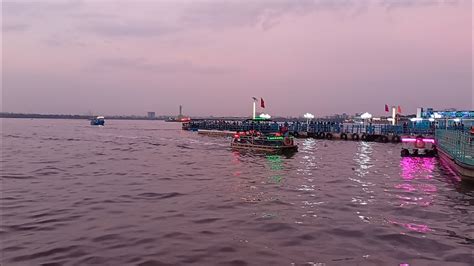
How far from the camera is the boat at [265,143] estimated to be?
123 feet

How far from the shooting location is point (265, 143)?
38.8m

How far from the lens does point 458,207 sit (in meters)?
14.8

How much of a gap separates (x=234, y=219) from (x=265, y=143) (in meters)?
26.5

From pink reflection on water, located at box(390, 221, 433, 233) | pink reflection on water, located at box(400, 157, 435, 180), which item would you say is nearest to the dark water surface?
pink reflection on water, located at box(390, 221, 433, 233)

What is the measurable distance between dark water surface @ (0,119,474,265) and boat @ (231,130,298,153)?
14015 millimetres

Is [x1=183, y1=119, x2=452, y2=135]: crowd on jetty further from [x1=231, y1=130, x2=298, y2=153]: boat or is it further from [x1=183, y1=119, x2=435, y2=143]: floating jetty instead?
[x1=231, y1=130, x2=298, y2=153]: boat

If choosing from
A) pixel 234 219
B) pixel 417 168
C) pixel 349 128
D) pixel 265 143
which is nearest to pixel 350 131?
pixel 349 128

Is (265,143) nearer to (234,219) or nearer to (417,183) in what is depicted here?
(417,183)

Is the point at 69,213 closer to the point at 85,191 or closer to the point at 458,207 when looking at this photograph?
the point at 85,191

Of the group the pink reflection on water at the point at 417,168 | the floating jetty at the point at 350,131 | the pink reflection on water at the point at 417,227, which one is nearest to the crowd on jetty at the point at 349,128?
the floating jetty at the point at 350,131

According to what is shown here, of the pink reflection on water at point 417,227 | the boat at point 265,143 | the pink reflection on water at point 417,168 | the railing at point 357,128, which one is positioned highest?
the railing at point 357,128

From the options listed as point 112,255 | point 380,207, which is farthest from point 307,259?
point 380,207

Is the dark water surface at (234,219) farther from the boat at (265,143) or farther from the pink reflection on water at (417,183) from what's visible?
the boat at (265,143)

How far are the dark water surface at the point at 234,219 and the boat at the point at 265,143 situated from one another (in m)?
14.0
